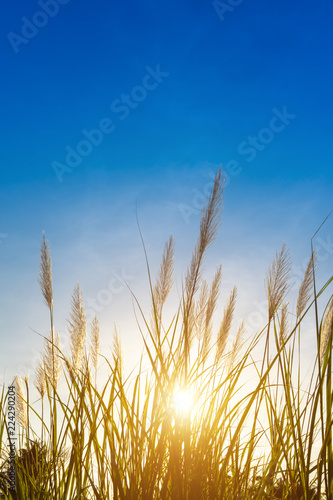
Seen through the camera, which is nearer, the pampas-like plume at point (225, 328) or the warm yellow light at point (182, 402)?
the warm yellow light at point (182, 402)

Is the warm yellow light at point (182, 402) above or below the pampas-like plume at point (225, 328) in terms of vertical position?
below

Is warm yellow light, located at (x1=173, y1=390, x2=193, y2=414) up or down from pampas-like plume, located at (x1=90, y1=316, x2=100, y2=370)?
down

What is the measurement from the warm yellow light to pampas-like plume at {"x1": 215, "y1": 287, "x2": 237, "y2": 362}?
610 millimetres

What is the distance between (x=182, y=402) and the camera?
6.68ft

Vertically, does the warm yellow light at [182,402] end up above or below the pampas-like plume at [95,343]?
below

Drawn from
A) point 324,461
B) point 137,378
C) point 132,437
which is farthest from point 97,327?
point 324,461

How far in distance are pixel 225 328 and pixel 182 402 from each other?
0.86 m

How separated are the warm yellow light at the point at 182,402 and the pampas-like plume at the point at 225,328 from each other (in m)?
0.61

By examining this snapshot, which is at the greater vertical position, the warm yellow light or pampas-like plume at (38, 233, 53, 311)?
pampas-like plume at (38, 233, 53, 311)

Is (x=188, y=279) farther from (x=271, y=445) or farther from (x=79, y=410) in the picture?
(x=271, y=445)

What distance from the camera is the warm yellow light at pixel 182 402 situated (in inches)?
77.2

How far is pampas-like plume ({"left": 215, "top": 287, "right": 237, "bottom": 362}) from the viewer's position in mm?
2704

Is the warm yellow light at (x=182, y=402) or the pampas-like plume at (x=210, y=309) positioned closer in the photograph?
the warm yellow light at (x=182, y=402)

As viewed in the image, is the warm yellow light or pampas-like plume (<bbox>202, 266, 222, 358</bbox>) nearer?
the warm yellow light
